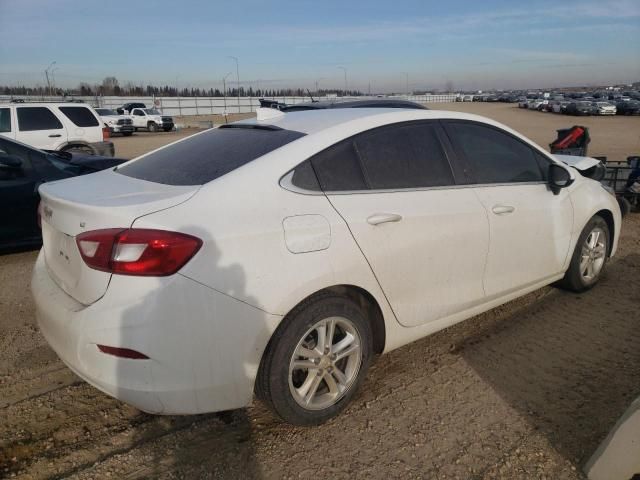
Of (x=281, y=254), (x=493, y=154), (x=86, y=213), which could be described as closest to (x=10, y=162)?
(x=86, y=213)

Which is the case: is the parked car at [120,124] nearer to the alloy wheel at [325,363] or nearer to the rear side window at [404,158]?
the rear side window at [404,158]

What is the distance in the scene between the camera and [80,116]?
38.9 ft

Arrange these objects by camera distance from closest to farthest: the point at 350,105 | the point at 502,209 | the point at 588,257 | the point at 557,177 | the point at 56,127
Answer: the point at 502,209 → the point at 557,177 → the point at 588,257 → the point at 350,105 → the point at 56,127

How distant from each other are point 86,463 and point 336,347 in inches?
53.7

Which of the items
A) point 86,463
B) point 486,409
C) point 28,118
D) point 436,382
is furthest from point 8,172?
point 28,118

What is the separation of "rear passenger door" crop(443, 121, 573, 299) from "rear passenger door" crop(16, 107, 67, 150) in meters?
10.4

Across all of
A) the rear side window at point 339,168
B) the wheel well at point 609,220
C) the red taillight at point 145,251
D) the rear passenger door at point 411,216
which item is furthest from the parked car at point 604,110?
A: the red taillight at point 145,251

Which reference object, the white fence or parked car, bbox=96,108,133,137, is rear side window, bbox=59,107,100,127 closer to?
parked car, bbox=96,108,133,137

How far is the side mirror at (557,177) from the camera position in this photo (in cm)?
384

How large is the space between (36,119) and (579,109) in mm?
48413

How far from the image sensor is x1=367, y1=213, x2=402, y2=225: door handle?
2.71 metres

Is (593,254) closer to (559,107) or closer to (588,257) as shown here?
(588,257)

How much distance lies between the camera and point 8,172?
568cm

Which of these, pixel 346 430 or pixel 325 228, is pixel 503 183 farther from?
pixel 346 430
